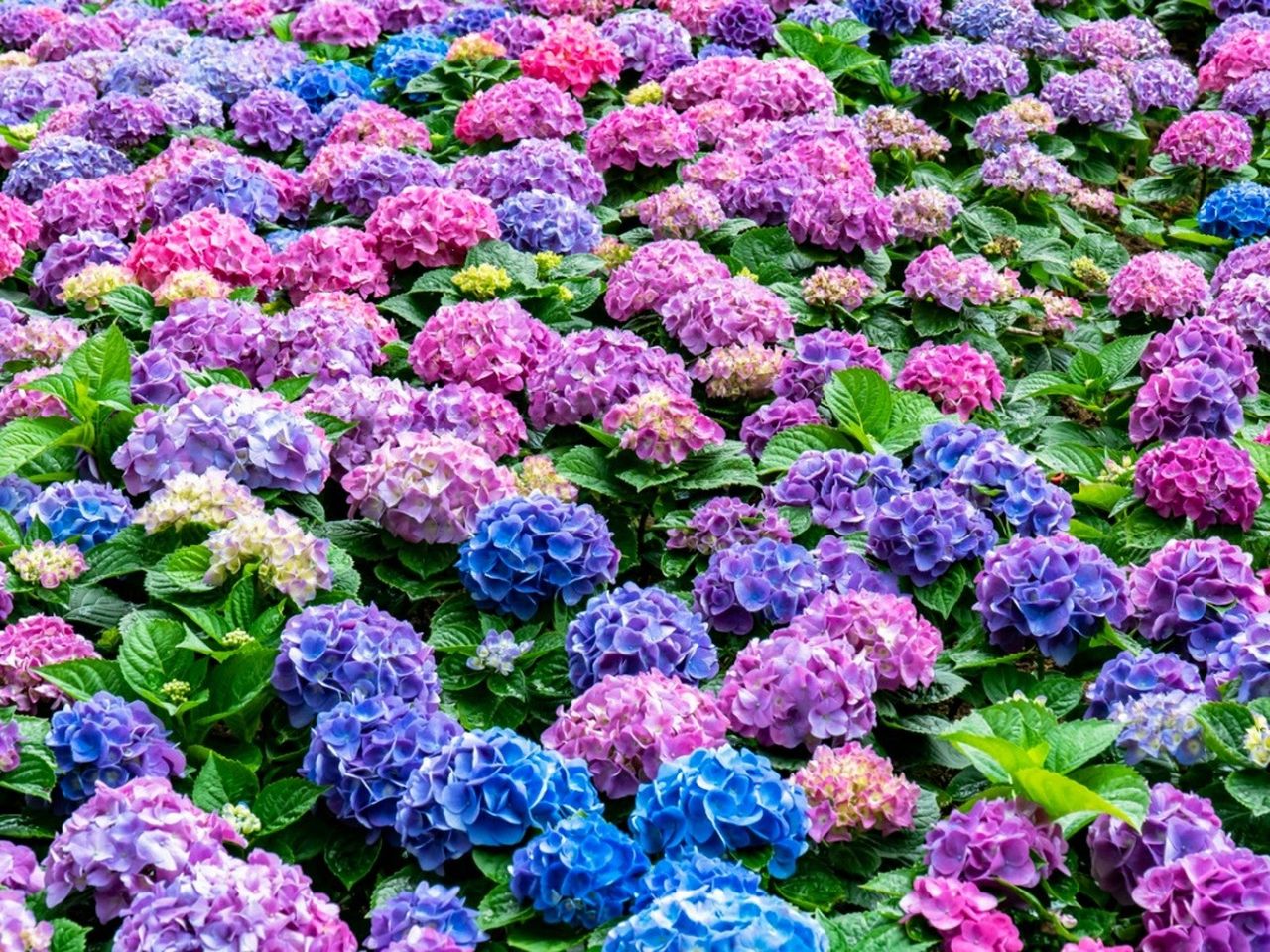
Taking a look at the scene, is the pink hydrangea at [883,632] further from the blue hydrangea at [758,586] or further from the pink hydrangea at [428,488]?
the pink hydrangea at [428,488]

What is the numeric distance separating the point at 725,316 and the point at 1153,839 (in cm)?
248

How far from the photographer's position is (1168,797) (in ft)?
10.6

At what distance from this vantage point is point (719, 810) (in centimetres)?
321

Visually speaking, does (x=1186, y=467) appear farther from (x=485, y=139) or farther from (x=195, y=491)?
(x=485, y=139)

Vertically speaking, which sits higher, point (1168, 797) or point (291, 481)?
point (1168, 797)

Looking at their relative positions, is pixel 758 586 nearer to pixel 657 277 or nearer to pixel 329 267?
pixel 657 277

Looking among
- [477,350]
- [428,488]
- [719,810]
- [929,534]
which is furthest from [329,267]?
[719,810]

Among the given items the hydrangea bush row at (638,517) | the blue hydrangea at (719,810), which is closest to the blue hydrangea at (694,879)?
the hydrangea bush row at (638,517)

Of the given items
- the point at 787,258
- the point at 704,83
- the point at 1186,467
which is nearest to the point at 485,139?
the point at 704,83

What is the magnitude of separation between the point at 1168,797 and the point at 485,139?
4.63m

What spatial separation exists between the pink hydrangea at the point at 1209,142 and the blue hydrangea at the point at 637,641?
4078 mm

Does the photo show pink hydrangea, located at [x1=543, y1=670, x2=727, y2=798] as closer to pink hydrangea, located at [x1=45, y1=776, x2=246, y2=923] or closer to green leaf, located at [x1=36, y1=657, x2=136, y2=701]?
→ pink hydrangea, located at [x1=45, y1=776, x2=246, y2=923]

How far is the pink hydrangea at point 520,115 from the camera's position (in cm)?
688

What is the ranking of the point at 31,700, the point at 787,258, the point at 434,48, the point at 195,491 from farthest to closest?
the point at 434,48
the point at 787,258
the point at 195,491
the point at 31,700
